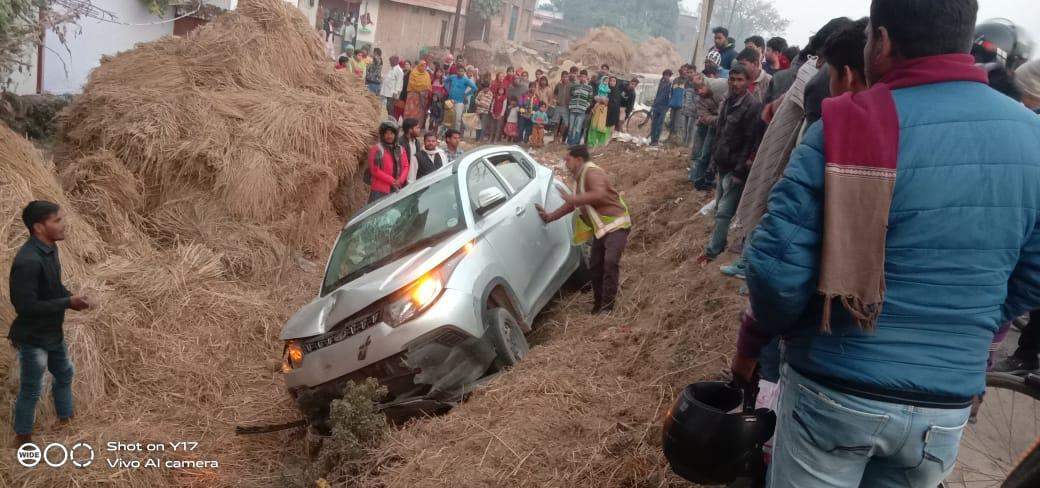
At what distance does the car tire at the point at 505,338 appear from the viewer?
18.2 ft

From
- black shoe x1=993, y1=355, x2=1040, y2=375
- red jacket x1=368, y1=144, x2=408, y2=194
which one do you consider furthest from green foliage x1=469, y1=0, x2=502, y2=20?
black shoe x1=993, y1=355, x2=1040, y2=375

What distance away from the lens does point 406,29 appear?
120ft

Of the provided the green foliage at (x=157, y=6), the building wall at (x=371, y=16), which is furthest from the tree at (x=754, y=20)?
the green foliage at (x=157, y=6)

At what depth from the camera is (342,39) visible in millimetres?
31547

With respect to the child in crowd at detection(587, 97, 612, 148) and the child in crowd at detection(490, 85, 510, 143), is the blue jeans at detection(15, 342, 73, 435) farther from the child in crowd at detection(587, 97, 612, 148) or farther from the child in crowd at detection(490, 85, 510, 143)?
the child in crowd at detection(490, 85, 510, 143)

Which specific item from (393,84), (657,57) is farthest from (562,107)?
(657,57)

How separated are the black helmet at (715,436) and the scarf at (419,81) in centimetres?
1642

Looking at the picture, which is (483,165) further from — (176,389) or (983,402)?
(983,402)

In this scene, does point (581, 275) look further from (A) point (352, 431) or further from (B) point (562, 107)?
(B) point (562, 107)

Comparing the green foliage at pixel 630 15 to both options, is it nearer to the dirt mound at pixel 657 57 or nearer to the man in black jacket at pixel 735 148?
the dirt mound at pixel 657 57

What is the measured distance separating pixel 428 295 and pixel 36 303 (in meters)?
2.63

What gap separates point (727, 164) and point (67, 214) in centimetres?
643

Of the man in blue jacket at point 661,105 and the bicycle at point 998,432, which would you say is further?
the man in blue jacket at point 661,105

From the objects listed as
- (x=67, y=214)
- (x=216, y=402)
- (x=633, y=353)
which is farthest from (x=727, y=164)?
(x=67, y=214)
